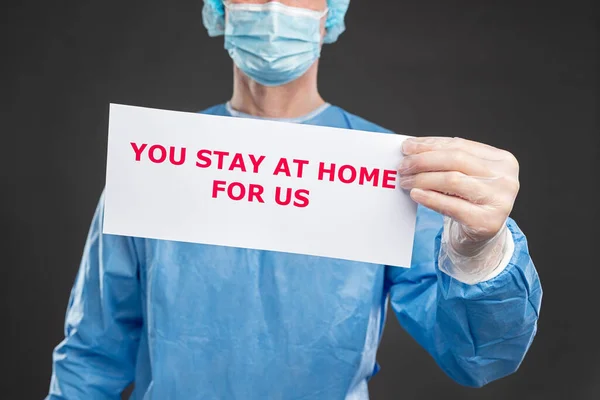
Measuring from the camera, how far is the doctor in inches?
64.0

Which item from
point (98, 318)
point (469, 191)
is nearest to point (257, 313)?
point (98, 318)

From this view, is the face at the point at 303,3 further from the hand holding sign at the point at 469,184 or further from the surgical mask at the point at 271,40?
the hand holding sign at the point at 469,184

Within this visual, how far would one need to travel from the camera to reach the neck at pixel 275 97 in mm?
1732

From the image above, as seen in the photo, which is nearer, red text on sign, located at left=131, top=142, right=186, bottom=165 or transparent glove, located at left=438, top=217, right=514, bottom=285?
transparent glove, located at left=438, top=217, right=514, bottom=285

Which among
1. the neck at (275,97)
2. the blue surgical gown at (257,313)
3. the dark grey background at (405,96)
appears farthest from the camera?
the dark grey background at (405,96)

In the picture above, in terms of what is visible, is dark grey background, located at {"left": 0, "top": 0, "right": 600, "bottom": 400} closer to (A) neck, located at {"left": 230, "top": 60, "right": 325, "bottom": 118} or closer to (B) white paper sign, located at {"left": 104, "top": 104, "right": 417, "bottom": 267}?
(A) neck, located at {"left": 230, "top": 60, "right": 325, "bottom": 118}

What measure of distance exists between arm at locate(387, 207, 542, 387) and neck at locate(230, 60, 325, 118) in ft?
1.19

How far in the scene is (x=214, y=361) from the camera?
1.64 meters

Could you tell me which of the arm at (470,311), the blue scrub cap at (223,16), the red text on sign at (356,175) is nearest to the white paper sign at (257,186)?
the red text on sign at (356,175)

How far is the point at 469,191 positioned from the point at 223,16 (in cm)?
81

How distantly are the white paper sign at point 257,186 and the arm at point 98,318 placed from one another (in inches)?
11.6

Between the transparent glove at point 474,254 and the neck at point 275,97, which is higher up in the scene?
the neck at point 275,97

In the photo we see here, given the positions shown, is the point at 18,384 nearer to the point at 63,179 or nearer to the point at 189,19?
the point at 63,179

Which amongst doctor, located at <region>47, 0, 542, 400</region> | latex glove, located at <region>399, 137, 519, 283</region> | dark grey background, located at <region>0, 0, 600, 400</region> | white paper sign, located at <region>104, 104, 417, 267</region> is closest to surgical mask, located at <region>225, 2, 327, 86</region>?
doctor, located at <region>47, 0, 542, 400</region>
